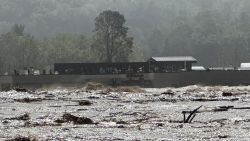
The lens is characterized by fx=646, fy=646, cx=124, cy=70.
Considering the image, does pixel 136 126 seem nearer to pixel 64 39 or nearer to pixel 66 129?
pixel 66 129

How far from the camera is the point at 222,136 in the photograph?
53.6 ft

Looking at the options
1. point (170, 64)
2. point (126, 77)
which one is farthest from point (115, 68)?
point (170, 64)

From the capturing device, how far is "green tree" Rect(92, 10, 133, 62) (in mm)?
119062

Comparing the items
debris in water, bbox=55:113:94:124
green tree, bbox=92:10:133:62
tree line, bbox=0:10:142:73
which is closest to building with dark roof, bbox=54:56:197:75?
tree line, bbox=0:10:142:73

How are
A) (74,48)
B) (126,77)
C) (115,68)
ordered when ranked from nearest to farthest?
(126,77) → (115,68) → (74,48)

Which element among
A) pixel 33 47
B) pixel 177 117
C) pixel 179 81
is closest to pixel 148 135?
pixel 177 117

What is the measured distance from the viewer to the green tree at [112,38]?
11906cm

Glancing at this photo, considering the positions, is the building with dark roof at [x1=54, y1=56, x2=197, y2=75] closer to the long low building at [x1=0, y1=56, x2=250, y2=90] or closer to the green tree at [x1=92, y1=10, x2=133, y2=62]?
the long low building at [x1=0, y1=56, x2=250, y2=90]

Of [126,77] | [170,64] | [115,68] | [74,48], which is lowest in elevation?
[126,77]

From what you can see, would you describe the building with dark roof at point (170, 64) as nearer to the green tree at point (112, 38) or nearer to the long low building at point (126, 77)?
the long low building at point (126, 77)

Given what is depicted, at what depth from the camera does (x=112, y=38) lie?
12081 centimetres

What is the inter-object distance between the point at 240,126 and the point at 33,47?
4959 inches

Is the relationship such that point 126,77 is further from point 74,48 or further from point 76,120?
point 74,48

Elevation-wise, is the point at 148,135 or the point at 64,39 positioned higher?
the point at 64,39
